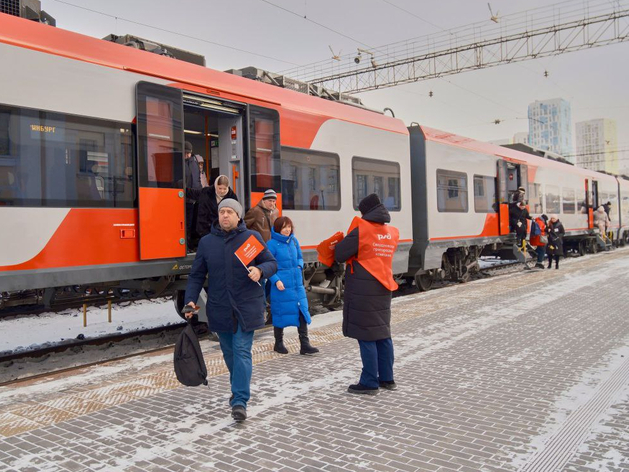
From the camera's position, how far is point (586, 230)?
21875 millimetres

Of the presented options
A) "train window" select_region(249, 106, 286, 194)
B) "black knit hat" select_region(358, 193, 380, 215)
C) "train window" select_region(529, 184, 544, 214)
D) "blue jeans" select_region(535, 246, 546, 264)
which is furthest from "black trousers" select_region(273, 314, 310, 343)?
"train window" select_region(529, 184, 544, 214)

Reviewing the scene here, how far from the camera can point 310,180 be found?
8719mm

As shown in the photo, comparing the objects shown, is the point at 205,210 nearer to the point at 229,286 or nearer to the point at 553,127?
the point at 229,286

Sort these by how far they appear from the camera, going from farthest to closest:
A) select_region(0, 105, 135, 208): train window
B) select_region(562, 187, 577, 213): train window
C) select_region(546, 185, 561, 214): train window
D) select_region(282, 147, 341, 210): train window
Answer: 1. select_region(562, 187, 577, 213): train window
2. select_region(546, 185, 561, 214): train window
3. select_region(282, 147, 341, 210): train window
4. select_region(0, 105, 135, 208): train window

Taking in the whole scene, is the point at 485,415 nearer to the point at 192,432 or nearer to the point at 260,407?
the point at 260,407

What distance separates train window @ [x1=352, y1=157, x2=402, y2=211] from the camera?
9711 millimetres

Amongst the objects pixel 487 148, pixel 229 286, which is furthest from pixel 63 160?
pixel 487 148

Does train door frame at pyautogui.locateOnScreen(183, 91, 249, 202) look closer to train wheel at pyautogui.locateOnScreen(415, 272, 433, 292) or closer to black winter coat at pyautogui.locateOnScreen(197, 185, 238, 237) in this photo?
black winter coat at pyautogui.locateOnScreen(197, 185, 238, 237)

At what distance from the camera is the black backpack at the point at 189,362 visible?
13.3 ft

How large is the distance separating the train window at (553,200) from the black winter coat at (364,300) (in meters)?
15.1

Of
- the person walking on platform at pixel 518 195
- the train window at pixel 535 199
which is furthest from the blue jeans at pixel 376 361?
the train window at pixel 535 199

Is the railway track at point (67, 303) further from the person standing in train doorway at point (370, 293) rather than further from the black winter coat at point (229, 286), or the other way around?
the person standing in train doorway at point (370, 293)

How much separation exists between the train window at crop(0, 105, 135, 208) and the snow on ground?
272cm

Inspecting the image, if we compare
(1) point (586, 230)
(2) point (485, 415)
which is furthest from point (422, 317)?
(1) point (586, 230)
